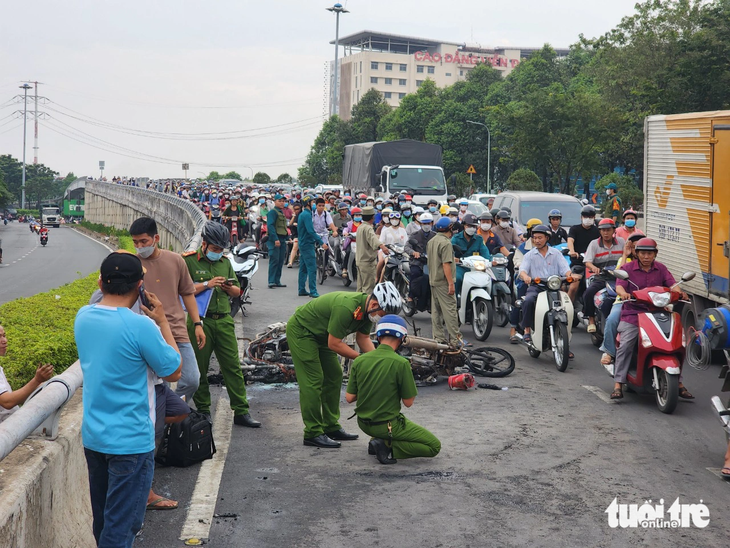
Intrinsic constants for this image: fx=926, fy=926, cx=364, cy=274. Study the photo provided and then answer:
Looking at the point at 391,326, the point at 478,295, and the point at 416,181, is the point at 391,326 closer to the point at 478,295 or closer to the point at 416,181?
the point at 478,295

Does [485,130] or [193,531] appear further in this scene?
[485,130]

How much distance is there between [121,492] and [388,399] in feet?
9.42

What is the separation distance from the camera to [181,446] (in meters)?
6.65

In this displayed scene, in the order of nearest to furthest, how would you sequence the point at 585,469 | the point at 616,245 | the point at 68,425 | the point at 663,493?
1. the point at 68,425
2. the point at 663,493
3. the point at 585,469
4. the point at 616,245

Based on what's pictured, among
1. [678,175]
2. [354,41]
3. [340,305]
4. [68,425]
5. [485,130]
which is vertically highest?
[354,41]

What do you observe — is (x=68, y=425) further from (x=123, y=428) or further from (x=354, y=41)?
(x=354, y=41)

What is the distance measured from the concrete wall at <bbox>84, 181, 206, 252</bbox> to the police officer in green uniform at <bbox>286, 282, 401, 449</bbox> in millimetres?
6298

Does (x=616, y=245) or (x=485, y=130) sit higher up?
(x=485, y=130)

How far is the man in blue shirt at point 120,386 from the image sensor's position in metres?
4.16

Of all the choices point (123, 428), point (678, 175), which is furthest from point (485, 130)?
point (123, 428)

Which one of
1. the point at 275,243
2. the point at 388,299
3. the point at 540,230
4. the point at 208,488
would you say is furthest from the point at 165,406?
the point at 275,243

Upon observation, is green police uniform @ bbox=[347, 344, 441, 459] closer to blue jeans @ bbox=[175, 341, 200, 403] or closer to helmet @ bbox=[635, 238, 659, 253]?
blue jeans @ bbox=[175, 341, 200, 403]

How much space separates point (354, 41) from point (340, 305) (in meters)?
151

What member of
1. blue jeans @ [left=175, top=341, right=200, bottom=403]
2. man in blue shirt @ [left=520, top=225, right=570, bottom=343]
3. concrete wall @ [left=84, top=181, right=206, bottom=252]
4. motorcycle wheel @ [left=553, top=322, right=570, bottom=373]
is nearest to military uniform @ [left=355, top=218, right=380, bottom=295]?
concrete wall @ [left=84, top=181, right=206, bottom=252]
